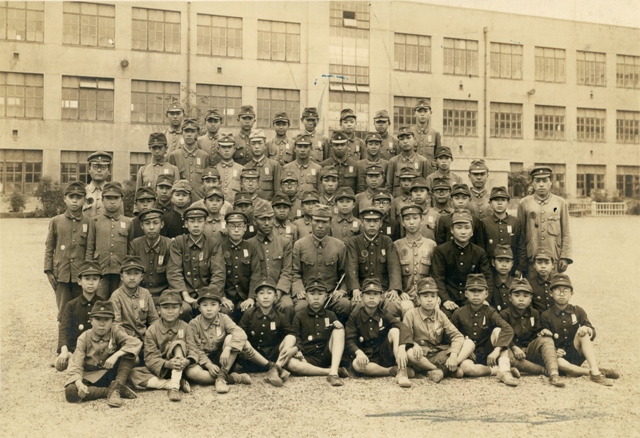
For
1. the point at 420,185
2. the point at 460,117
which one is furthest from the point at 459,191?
the point at 460,117

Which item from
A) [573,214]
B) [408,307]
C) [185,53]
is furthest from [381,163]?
[573,214]

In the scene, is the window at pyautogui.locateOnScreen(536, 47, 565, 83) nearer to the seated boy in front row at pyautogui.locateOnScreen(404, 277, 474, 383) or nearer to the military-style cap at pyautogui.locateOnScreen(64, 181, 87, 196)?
the seated boy in front row at pyautogui.locateOnScreen(404, 277, 474, 383)

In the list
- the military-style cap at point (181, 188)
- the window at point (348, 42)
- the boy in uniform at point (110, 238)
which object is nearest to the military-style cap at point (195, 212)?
the military-style cap at point (181, 188)

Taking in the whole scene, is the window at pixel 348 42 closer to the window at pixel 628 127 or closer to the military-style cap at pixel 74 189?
the window at pixel 628 127

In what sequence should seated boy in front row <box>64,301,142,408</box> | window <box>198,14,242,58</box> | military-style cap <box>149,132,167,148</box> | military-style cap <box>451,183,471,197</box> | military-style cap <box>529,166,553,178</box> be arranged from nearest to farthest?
1. seated boy in front row <box>64,301,142,408</box>
2. military-style cap <box>451,183,471,197</box>
3. military-style cap <box>529,166,553,178</box>
4. military-style cap <box>149,132,167,148</box>
5. window <box>198,14,242,58</box>

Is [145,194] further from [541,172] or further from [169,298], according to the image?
[541,172]

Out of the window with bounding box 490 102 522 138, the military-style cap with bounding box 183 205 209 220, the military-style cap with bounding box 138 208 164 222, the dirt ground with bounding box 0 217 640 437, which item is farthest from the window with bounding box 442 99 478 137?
the military-style cap with bounding box 138 208 164 222
